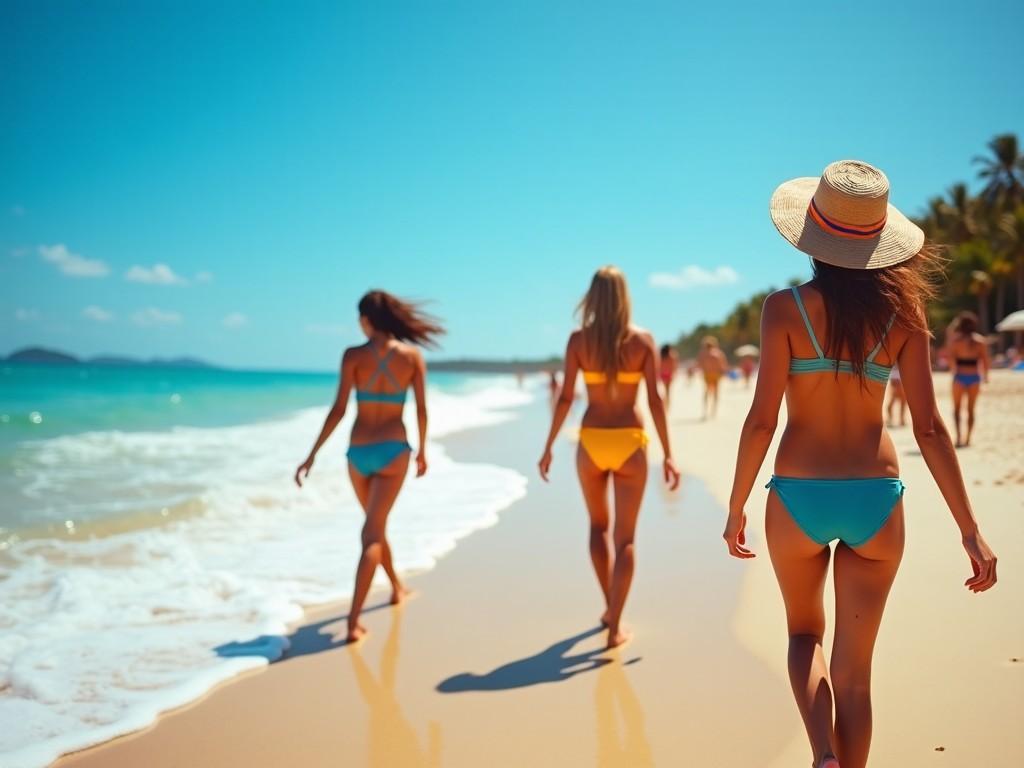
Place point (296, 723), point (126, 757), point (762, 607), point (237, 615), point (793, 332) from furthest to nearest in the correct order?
point (237, 615), point (762, 607), point (296, 723), point (126, 757), point (793, 332)

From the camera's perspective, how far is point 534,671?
3523 millimetres

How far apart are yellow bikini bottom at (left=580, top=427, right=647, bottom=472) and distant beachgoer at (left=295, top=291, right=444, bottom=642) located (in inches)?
45.4

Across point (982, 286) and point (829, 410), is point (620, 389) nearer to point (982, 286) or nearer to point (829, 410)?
point (829, 410)

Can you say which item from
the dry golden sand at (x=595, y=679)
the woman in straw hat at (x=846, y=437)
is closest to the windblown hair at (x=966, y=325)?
the dry golden sand at (x=595, y=679)

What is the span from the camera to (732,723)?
290 cm

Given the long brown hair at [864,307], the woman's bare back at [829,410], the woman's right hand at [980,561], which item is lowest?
the woman's right hand at [980,561]

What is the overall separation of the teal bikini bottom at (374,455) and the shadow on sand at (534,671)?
135 centimetres

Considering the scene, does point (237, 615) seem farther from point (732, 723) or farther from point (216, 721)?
point (732, 723)

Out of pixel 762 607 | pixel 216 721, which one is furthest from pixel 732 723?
pixel 216 721

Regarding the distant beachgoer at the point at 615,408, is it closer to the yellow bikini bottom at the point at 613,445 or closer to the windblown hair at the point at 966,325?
the yellow bikini bottom at the point at 613,445

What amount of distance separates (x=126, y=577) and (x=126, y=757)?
291 cm

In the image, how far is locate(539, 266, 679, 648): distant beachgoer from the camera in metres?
3.81

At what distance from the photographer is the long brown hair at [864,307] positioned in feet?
6.61

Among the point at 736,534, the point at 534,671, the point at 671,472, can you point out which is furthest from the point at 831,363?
the point at 534,671
